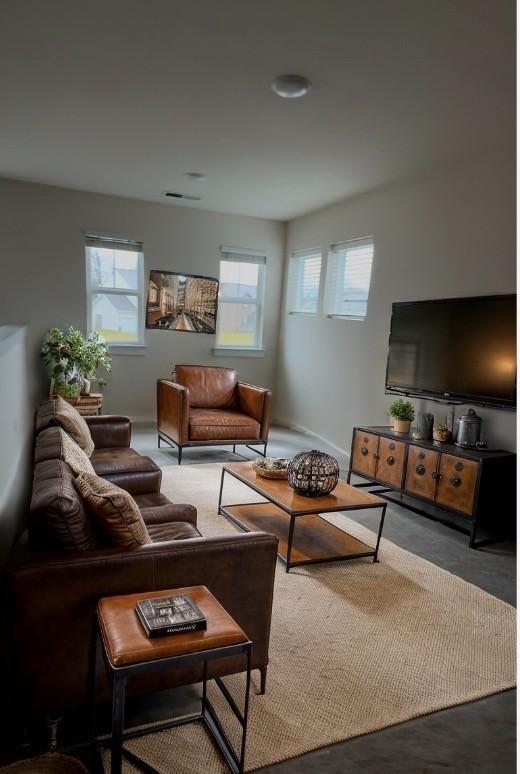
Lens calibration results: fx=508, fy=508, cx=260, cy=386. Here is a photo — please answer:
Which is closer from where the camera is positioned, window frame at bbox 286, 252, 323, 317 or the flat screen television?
the flat screen television

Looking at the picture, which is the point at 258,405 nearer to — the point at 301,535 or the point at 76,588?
the point at 301,535

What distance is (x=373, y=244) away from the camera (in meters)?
4.95

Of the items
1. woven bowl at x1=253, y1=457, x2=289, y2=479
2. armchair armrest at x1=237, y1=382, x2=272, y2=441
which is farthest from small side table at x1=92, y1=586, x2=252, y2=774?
armchair armrest at x1=237, y1=382, x2=272, y2=441

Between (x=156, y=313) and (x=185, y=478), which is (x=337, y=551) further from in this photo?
(x=156, y=313)

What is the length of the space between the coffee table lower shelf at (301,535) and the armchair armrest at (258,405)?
1460mm

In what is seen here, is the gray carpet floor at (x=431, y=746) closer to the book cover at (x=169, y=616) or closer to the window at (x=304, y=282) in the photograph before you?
the book cover at (x=169, y=616)

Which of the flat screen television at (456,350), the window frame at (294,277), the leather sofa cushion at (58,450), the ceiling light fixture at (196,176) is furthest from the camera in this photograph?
the window frame at (294,277)

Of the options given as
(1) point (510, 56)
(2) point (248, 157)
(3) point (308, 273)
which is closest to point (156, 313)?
(3) point (308, 273)

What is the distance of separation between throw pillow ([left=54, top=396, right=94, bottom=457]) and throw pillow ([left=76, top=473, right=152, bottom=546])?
1141mm

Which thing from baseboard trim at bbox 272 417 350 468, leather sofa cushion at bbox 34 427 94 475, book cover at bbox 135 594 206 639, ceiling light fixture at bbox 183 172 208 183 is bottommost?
baseboard trim at bbox 272 417 350 468

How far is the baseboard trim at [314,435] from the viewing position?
515 cm

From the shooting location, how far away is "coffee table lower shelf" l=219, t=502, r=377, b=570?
8.97 ft

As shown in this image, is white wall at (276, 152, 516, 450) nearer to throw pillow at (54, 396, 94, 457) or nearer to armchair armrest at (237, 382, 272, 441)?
armchair armrest at (237, 382, 272, 441)

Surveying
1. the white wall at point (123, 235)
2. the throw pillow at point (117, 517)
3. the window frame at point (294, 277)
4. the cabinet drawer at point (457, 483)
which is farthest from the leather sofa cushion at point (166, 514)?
the window frame at point (294, 277)
